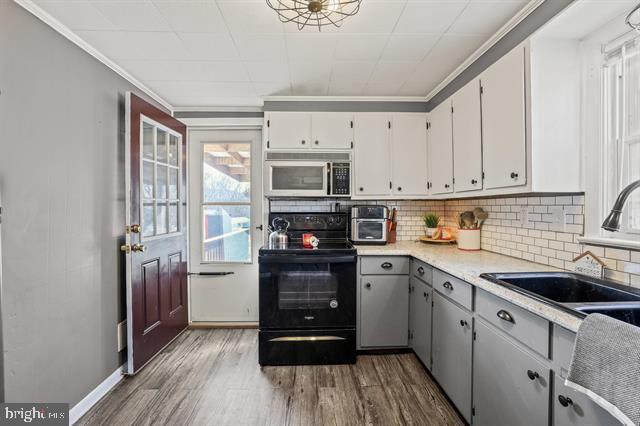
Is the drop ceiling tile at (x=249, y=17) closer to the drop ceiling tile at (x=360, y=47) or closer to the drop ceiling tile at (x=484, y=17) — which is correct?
the drop ceiling tile at (x=360, y=47)

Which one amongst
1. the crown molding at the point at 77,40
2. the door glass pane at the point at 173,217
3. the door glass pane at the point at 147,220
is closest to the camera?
the crown molding at the point at 77,40

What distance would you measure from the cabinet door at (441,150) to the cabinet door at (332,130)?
0.75 metres

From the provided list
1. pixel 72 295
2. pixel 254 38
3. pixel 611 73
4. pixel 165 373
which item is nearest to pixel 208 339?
pixel 165 373

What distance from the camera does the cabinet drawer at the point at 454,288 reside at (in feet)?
5.25

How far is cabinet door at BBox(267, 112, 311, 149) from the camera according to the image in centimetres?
279

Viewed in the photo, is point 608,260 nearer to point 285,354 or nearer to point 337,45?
point 337,45

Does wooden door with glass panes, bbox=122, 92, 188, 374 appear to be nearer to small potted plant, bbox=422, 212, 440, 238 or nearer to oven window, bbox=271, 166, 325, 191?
oven window, bbox=271, 166, 325, 191

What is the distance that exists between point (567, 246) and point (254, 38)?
A: 2.20 meters

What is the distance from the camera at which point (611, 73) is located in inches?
57.4

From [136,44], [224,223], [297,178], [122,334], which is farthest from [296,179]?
[122,334]

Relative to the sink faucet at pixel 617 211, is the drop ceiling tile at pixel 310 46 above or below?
above

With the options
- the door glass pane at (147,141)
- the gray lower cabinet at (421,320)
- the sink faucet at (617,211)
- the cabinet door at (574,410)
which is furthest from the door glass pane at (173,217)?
the sink faucet at (617,211)

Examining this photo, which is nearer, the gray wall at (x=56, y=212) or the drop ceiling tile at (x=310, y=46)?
the gray wall at (x=56, y=212)

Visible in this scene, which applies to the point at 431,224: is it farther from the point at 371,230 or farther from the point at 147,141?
the point at 147,141
